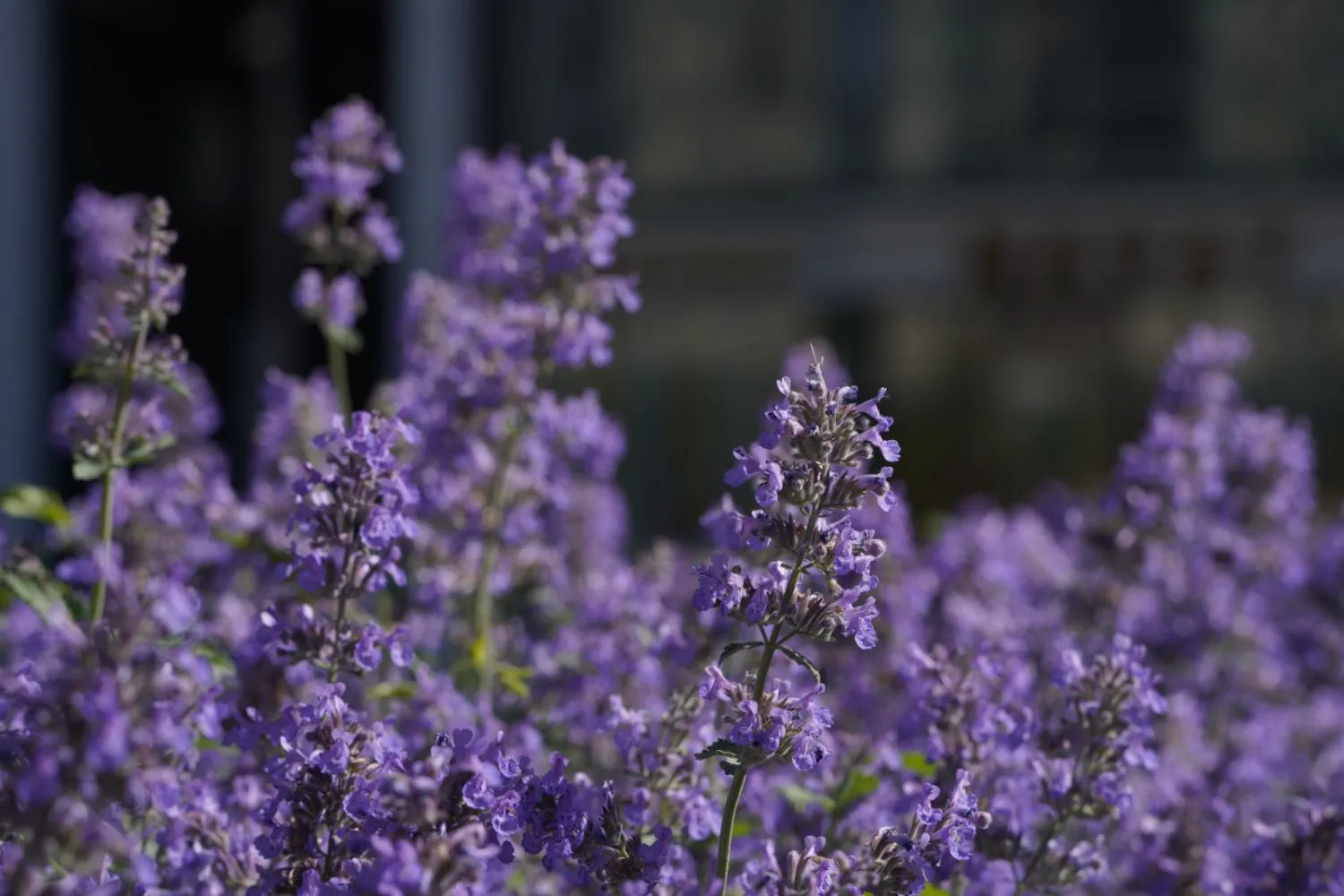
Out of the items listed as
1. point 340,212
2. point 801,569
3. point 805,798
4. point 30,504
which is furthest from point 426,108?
point 801,569

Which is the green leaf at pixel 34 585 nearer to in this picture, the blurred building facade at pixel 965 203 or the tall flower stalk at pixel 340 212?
the tall flower stalk at pixel 340 212

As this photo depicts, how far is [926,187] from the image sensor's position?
9.35m

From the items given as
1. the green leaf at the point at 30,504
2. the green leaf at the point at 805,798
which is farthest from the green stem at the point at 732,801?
the green leaf at the point at 30,504

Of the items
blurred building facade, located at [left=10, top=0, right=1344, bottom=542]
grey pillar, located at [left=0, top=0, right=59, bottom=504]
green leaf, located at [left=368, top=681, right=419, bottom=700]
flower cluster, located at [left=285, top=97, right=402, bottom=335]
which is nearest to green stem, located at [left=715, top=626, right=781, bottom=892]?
green leaf, located at [left=368, top=681, right=419, bottom=700]

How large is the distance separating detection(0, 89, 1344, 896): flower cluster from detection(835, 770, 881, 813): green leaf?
0.01m

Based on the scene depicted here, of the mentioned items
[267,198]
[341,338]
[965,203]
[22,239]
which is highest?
[267,198]

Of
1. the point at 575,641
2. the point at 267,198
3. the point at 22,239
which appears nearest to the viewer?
the point at 575,641

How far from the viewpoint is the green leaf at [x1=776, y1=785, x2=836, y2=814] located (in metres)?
2.13

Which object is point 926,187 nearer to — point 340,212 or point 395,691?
point 340,212

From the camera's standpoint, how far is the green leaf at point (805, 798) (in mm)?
2133

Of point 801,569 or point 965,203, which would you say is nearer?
point 801,569

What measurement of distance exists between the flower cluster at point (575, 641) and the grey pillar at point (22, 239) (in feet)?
18.8

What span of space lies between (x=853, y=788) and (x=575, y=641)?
2.44 feet

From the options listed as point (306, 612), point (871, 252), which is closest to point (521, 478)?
point (306, 612)
